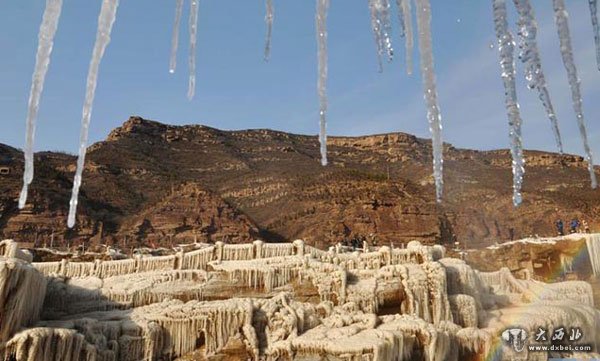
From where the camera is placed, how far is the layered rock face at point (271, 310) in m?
16.3

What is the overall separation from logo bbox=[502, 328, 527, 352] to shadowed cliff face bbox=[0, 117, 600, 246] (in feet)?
96.1

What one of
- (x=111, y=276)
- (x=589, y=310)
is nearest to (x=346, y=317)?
(x=111, y=276)

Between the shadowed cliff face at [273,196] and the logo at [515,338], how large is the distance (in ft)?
96.1

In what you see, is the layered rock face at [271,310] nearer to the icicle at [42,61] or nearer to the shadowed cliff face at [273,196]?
the icicle at [42,61]

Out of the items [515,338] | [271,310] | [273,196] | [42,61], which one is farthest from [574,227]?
[273,196]

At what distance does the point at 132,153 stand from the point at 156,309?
267 ft

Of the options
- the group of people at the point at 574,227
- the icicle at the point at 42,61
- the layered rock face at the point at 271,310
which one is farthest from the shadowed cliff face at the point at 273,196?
the icicle at the point at 42,61

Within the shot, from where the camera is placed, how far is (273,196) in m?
79.1

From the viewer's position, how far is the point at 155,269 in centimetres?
2234

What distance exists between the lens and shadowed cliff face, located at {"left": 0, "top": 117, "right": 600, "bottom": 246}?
5331 centimetres

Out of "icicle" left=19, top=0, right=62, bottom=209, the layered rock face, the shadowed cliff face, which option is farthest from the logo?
the shadowed cliff face

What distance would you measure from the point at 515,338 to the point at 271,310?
870 cm

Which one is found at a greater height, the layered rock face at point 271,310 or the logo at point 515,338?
the layered rock face at point 271,310

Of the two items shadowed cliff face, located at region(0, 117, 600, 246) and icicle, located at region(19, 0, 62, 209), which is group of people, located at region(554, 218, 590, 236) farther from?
icicle, located at region(19, 0, 62, 209)
